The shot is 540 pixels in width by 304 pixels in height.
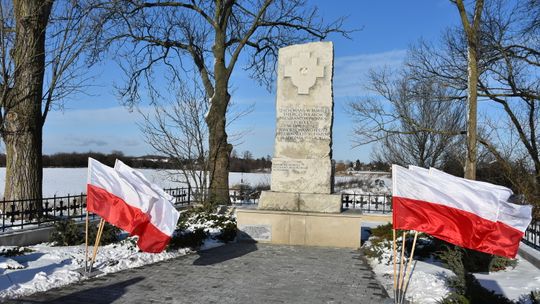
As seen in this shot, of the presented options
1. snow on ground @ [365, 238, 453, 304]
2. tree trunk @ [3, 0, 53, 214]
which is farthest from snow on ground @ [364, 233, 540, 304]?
tree trunk @ [3, 0, 53, 214]

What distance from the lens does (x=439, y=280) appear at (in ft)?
23.2

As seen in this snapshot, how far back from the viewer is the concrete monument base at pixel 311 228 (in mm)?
10711

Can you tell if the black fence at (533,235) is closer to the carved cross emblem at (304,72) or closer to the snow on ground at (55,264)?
the carved cross emblem at (304,72)

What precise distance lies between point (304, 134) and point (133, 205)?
5129mm

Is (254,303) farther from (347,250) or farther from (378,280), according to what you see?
(347,250)

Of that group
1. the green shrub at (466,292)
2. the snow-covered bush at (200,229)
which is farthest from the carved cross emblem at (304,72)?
the green shrub at (466,292)

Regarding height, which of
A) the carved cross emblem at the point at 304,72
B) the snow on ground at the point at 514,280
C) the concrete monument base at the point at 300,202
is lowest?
the snow on ground at the point at 514,280

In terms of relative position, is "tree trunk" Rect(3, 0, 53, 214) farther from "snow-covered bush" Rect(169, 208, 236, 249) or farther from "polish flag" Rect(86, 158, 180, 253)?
"polish flag" Rect(86, 158, 180, 253)

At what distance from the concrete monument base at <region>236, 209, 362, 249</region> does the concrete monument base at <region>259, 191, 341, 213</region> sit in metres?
0.23

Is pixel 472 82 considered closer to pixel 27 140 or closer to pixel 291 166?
pixel 291 166

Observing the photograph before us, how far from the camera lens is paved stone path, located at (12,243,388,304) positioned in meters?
6.26

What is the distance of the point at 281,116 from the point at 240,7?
11.3 metres

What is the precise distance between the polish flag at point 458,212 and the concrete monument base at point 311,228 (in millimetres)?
4882

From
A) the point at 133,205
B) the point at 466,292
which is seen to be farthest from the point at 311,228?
the point at 466,292
